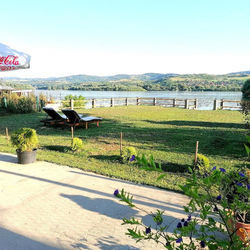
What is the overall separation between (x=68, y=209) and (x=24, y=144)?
8.21 feet

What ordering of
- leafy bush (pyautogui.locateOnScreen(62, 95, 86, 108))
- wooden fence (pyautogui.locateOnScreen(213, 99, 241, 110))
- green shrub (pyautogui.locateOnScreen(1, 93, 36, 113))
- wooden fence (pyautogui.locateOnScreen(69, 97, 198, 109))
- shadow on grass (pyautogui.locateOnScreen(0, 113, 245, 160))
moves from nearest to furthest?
shadow on grass (pyautogui.locateOnScreen(0, 113, 245, 160)) < green shrub (pyautogui.locateOnScreen(1, 93, 36, 113)) < leafy bush (pyautogui.locateOnScreen(62, 95, 86, 108)) < wooden fence (pyautogui.locateOnScreen(213, 99, 241, 110)) < wooden fence (pyautogui.locateOnScreen(69, 97, 198, 109))

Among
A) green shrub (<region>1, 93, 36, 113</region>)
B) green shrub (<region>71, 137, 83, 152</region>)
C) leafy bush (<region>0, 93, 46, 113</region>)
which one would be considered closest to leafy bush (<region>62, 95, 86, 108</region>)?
leafy bush (<region>0, 93, 46, 113</region>)

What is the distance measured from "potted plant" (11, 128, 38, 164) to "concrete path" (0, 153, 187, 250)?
450 millimetres

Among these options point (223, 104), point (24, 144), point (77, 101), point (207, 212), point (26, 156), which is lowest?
point (26, 156)

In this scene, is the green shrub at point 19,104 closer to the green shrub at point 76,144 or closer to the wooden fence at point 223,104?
the green shrub at point 76,144

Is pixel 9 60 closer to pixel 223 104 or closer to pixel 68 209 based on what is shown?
pixel 68 209

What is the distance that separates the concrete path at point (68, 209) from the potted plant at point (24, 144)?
45 centimetres

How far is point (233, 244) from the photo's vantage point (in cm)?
148

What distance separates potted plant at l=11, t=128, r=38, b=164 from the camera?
5.19m

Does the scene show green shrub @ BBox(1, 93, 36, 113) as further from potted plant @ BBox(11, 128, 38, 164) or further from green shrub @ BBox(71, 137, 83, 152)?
potted plant @ BBox(11, 128, 38, 164)

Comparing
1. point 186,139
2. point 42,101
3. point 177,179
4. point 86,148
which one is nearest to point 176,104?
point 42,101

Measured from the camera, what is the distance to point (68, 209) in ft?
10.7

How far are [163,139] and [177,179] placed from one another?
351 centimetres

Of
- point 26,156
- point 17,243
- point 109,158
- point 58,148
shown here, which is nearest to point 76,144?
point 58,148
